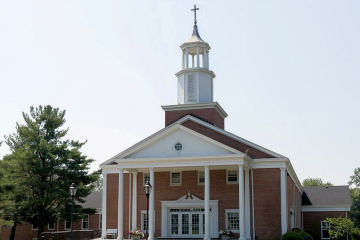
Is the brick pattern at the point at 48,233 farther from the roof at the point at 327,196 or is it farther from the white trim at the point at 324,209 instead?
the roof at the point at 327,196

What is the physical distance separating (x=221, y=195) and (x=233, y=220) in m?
1.99

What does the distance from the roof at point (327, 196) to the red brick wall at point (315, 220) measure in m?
1.01

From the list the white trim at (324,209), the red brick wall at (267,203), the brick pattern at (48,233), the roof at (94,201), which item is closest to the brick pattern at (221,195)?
the red brick wall at (267,203)

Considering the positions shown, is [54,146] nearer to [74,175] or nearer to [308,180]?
[74,175]

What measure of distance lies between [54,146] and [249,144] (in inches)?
665

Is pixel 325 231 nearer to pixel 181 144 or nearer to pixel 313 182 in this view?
pixel 181 144

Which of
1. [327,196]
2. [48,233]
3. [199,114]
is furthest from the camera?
[327,196]

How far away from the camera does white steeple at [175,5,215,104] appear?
39531 mm

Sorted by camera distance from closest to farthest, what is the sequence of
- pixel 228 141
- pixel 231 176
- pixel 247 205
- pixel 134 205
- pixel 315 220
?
pixel 247 205, pixel 231 176, pixel 228 141, pixel 134 205, pixel 315 220

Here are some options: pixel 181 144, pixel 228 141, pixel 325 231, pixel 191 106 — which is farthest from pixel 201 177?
pixel 325 231

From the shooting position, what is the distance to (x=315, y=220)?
48.7 m

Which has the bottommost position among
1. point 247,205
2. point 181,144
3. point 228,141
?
point 247,205

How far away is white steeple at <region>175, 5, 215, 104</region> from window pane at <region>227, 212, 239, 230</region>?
9929 mm

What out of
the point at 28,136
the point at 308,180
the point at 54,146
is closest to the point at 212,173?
the point at 54,146
